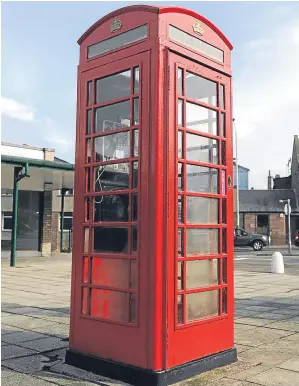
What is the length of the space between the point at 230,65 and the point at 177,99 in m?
1.01

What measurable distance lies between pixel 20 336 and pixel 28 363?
3.96ft

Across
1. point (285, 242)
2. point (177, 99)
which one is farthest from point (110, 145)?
point (285, 242)

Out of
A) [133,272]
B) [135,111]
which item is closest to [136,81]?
[135,111]

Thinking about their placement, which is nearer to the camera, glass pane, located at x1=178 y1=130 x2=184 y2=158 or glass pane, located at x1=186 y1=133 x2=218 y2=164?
glass pane, located at x1=178 y1=130 x2=184 y2=158

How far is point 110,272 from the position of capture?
400 centimetres

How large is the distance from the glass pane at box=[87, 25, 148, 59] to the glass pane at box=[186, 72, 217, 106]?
56 centimetres

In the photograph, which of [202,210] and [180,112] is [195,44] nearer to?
[180,112]

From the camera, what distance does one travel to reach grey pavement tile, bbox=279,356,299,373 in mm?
4082

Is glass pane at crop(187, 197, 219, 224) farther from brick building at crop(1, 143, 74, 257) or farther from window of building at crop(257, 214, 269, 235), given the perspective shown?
window of building at crop(257, 214, 269, 235)

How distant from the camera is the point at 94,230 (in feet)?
13.6

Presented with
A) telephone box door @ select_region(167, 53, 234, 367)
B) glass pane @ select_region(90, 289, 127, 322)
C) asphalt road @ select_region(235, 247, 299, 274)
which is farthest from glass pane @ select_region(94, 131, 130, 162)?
asphalt road @ select_region(235, 247, 299, 274)

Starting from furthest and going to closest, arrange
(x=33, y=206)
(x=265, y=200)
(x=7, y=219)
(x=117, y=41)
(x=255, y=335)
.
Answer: (x=265, y=200)
(x=7, y=219)
(x=33, y=206)
(x=255, y=335)
(x=117, y=41)

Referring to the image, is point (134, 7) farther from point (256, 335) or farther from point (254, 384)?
point (256, 335)

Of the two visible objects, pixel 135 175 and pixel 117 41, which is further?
pixel 117 41
